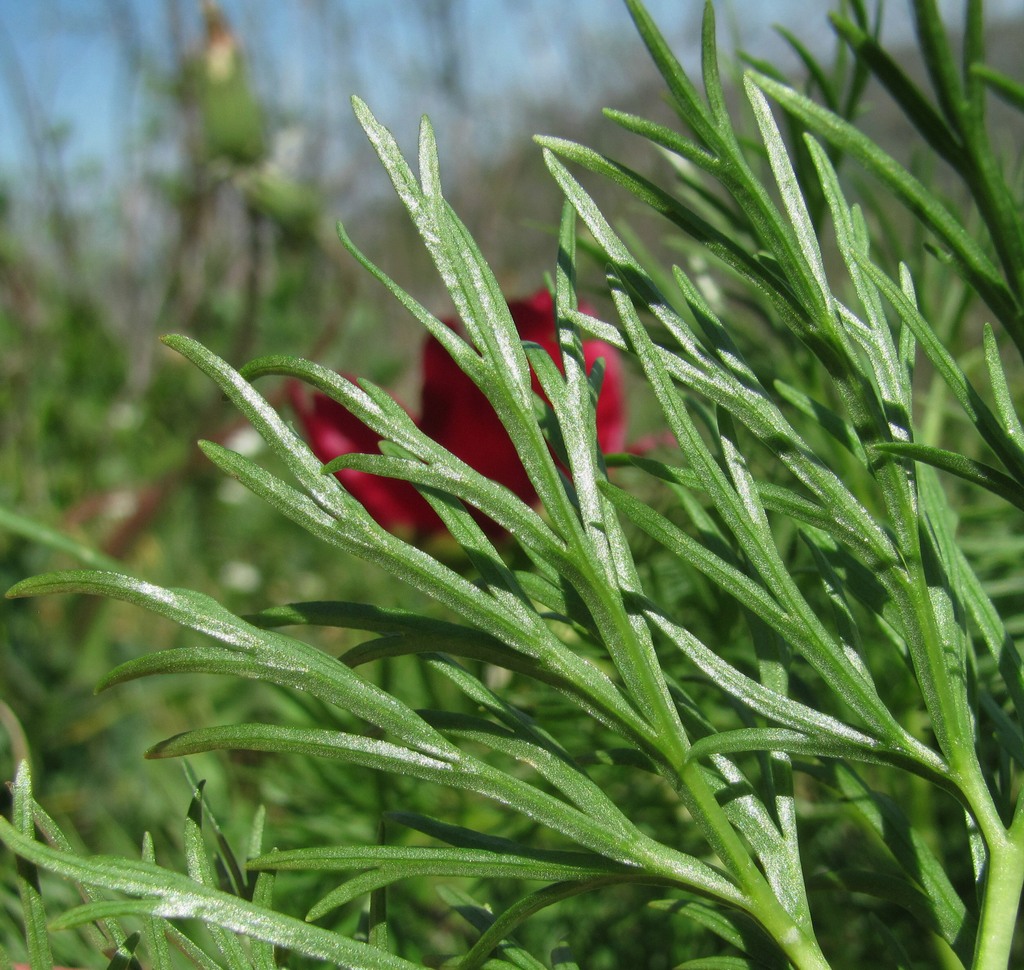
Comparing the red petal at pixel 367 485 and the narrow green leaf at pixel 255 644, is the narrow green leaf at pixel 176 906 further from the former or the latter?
the red petal at pixel 367 485

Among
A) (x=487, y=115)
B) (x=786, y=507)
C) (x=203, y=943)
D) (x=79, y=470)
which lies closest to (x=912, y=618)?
(x=786, y=507)

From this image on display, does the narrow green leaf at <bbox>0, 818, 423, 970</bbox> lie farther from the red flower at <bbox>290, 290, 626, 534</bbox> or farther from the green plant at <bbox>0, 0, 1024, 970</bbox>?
the red flower at <bbox>290, 290, 626, 534</bbox>

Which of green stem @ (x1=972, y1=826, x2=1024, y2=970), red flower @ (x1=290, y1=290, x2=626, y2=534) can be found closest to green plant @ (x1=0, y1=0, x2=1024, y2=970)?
green stem @ (x1=972, y1=826, x2=1024, y2=970)

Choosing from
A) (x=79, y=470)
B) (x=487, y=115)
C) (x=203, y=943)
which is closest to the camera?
(x=203, y=943)

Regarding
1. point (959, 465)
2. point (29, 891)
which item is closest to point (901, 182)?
point (959, 465)

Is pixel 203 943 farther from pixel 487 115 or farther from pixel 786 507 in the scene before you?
pixel 487 115

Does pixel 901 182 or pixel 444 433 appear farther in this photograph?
pixel 444 433

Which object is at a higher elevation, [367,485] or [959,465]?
[959,465]

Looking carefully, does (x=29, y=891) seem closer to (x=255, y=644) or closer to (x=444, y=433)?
(x=255, y=644)
